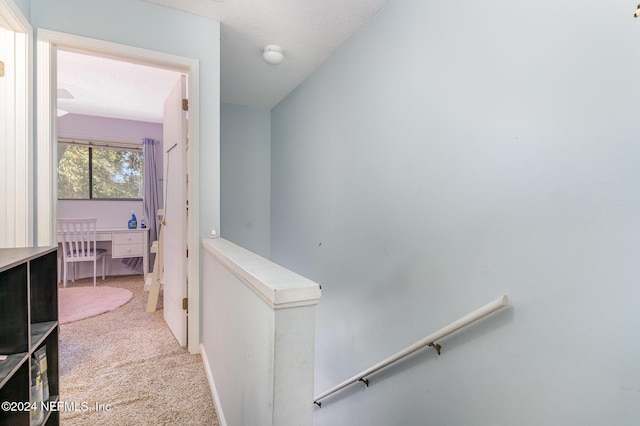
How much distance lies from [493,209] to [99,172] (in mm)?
5104

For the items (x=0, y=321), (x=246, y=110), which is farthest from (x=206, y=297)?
(x=246, y=110)

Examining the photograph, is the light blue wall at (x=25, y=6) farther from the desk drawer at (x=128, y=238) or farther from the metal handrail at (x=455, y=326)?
the desk drawer at (x=128, y=238)

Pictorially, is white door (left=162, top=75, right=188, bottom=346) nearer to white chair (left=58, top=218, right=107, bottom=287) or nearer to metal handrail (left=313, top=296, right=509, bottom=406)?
metal handrail (left=313, top=296, right=509, bottom=406)

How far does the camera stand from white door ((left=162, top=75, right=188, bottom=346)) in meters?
2.09

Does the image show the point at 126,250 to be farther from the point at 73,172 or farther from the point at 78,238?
the point at 73,172

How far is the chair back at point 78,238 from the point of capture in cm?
367

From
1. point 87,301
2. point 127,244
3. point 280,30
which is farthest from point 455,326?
point 127,244

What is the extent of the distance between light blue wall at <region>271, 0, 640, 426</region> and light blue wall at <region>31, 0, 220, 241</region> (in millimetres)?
1030

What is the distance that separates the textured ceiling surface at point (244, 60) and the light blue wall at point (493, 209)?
261 millimetres

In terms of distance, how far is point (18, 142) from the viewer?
1598 millimetres

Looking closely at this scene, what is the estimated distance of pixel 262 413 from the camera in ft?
2.67

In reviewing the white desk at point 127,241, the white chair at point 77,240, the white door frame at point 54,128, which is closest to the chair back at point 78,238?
the white chair at point 77,240

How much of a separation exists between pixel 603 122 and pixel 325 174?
197 centimetres

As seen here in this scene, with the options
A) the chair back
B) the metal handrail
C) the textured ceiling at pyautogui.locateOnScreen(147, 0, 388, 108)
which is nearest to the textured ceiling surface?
the textured ceiling at pyautogui.locateOnScreen(147, 0, 388, 108)
